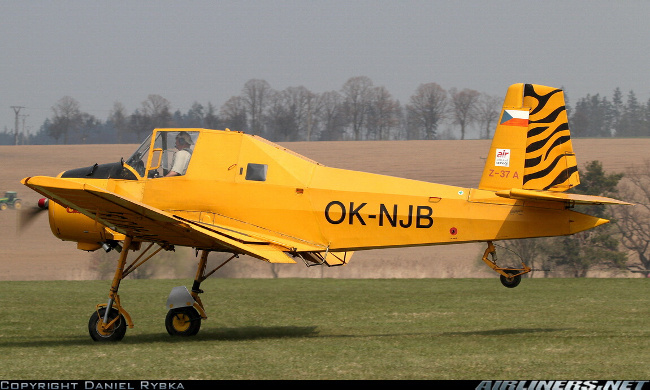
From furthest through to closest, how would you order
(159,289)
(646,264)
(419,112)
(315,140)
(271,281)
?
(419,112) < (315,140) < (646,264) < (271,281) < (159,289)

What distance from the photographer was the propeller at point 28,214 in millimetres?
11805

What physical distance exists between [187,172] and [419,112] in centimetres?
6452

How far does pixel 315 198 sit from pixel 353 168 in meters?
44.1

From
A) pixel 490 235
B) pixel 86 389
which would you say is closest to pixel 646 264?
pixel 490 235

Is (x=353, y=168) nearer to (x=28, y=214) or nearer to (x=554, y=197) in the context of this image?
(x=28, y=214)

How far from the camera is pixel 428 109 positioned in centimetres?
7425

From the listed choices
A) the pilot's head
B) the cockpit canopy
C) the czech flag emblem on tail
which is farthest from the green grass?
the czech flag emblem on tail

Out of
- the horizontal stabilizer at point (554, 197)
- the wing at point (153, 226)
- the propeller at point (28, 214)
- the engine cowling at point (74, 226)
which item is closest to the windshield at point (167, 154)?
→ the wing at point (153, 226)

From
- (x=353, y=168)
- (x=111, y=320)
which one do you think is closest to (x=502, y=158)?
(x=111, y=320)

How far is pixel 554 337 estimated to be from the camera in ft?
37.0

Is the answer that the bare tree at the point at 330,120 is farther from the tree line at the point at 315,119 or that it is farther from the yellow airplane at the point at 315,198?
the yellow airplane at the point at 315,198

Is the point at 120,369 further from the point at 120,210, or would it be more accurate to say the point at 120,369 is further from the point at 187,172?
the point at 187,172

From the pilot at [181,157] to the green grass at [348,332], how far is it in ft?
8.36

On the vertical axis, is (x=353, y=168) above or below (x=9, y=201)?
above
